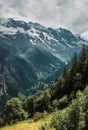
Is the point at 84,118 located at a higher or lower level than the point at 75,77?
lower

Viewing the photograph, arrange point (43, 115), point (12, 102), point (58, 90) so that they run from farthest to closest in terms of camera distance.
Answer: point (58, 90)
point (12, 102)
point (43, 115)

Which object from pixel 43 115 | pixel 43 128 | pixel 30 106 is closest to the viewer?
pixel 43 128

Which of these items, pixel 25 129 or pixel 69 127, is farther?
pixel 25 129

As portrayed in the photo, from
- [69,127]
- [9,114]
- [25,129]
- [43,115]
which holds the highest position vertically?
[9,114]

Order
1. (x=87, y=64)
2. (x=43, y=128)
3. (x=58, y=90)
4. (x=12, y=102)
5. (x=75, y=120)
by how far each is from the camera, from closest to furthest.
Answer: (x=75, y=120)
(x=43, y=128)
(x=87, y=64)
(x=12, y=102)
(x=58, y=90)

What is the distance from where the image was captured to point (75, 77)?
120 meters

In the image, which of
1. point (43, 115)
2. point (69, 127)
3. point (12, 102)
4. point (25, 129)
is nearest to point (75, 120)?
point (69, 127)

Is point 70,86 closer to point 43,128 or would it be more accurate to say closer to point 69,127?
point 43,128

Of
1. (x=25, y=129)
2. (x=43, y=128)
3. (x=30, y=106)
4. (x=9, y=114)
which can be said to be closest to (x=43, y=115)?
(x=25, y=129)

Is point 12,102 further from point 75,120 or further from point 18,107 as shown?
point 75,120

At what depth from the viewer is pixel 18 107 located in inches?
5030

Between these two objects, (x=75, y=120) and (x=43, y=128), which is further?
(x=43, y=128)

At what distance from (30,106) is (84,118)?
124 metres

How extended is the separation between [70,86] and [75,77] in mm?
4811
